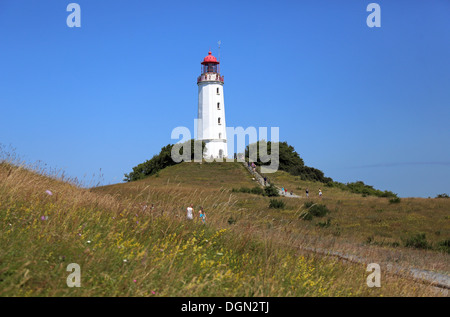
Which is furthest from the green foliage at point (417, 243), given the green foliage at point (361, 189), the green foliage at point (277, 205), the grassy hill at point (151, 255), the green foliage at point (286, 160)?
the green foliage at point (286, 160)

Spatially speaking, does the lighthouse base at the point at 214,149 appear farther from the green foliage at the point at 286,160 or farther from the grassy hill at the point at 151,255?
the grassy hill at the point at 151,255

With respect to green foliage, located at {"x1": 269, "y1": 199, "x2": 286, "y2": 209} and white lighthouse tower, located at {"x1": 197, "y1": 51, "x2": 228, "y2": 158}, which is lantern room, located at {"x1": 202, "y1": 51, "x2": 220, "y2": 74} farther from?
green foliage, located at {"x1": 269, "y1": 199, "x2": 286, "y2": 209}

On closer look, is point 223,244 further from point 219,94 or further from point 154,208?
point 219,94

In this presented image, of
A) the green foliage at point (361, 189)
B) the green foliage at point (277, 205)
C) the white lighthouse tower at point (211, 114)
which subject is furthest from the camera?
the white lighthouse tower at point (211, 114)

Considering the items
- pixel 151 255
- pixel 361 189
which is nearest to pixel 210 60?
pixel 361 189

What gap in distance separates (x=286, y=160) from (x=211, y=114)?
15.6 meters

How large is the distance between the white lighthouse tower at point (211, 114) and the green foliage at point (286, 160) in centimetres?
657

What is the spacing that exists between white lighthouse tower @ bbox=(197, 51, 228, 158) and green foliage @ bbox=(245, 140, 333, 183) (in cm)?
657

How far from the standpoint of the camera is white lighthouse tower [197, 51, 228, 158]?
68.7m

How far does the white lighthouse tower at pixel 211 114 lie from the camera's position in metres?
68.7

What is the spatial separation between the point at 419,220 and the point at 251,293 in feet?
86.0

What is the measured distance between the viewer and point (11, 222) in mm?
6770

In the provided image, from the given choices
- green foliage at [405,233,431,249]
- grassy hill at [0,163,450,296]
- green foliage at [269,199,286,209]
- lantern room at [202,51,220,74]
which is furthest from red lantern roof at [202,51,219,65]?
grassy hill at [0,163,450,296]
